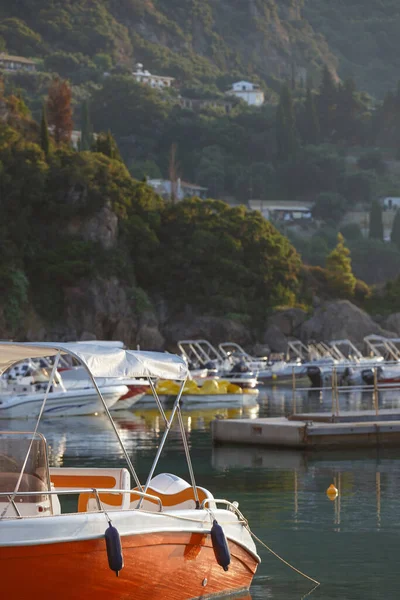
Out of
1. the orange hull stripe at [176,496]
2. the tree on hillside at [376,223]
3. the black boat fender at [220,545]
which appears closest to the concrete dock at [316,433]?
the orange hull stripe at [176,496]

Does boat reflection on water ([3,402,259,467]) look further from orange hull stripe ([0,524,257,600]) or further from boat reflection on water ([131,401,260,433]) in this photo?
orange hull stripe ([0,524,257,600])

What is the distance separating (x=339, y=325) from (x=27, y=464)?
9260cm

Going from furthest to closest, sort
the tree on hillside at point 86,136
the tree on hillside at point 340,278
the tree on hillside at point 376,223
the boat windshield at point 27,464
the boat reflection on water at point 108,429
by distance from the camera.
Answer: the tree on hillside at point 376,223 → the tree on hillside at point 86,136 → the tree on hillside at point 340,278 → the boat reflection on water at point 108,429 → the boat windshield at point 27,464

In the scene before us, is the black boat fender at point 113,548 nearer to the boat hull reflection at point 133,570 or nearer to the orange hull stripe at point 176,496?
the boat hull reflection at point 133,570

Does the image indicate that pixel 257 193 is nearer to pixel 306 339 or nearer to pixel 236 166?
pixel 236 166

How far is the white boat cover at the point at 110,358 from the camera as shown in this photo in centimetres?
1413

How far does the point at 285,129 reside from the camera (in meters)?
194

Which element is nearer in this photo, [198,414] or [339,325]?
[198,414]

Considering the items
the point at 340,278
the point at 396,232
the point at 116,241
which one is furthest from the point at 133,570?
the point at 396,232

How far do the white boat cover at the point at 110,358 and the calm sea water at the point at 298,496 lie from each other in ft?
11.0

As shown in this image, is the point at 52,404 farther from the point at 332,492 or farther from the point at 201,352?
the point at 201,352

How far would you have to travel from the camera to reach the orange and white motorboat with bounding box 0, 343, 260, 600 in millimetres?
12570

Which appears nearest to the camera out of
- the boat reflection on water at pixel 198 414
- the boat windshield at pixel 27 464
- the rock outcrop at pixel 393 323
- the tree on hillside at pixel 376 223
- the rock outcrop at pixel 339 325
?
the boat windshield at pixel 27 464

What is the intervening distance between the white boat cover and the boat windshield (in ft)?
3.52
